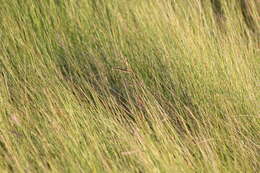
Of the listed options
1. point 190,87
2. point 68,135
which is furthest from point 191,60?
point 68,135

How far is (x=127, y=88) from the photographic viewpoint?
2.41 m

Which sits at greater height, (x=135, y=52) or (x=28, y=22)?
(x=28, y=22)

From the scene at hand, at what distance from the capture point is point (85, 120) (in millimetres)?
2074

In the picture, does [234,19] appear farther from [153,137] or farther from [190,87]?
[153,137]

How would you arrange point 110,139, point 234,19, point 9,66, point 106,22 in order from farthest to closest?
point 234,19, point 106,22, point 9,66, point 110,139

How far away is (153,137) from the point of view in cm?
212

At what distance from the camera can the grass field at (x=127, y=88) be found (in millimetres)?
1971

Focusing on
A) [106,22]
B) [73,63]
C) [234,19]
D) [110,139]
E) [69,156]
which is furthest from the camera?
[234,19]

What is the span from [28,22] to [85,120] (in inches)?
31.1

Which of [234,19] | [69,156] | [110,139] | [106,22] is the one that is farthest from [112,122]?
[234,19]

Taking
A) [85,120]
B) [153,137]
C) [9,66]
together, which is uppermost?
[9,66]

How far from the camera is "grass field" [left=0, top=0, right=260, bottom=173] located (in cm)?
197

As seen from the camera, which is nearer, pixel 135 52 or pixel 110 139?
pixel 110 139

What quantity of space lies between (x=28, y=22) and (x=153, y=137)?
3.04ft
